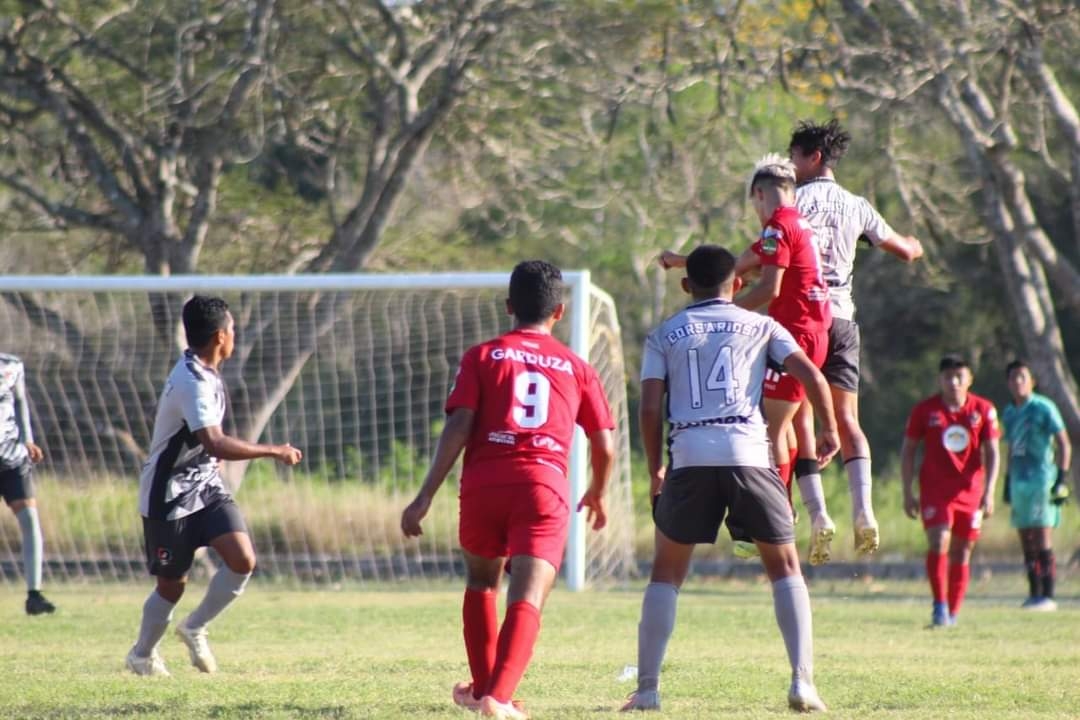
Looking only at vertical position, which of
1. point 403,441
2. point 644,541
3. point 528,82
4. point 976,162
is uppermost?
point 528,82

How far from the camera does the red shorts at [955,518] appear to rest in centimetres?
1212

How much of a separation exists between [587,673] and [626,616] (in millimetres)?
3942

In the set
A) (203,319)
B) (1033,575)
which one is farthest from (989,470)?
(203,319)

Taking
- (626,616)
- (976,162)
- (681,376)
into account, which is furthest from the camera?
(976,162)

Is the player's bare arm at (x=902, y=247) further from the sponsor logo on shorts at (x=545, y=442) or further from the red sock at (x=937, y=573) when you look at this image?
the red sock at (x=937, y=573)

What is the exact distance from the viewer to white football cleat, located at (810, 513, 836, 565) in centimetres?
673

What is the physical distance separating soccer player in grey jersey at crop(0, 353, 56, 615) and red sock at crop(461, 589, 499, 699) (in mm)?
6174

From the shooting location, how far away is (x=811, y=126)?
7867 millimetres

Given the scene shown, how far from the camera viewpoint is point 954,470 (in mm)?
12188

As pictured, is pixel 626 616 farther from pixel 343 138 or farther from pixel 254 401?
pixel 343 138

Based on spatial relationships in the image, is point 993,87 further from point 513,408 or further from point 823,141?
point 513,408

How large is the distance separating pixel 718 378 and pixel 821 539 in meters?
0.95

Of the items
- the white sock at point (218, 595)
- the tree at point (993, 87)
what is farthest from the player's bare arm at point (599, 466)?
the tree at point (993, 87)

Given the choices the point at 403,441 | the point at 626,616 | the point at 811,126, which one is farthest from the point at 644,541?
the point at 811,126
